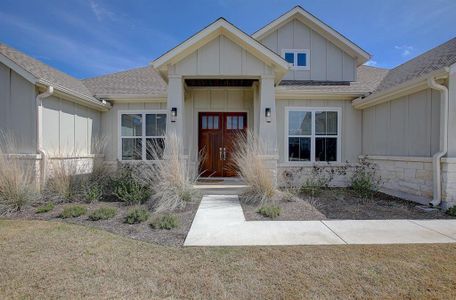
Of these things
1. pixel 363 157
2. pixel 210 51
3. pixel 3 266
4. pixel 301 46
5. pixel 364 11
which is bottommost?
pixel 3 266

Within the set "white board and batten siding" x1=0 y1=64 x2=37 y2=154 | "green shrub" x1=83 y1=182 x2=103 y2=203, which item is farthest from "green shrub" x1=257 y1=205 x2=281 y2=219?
"white board and batten siding" x1=0 y1=64 x2=37 y2=154

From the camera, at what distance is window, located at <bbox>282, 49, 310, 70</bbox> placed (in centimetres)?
1082

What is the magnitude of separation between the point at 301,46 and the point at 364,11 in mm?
2434

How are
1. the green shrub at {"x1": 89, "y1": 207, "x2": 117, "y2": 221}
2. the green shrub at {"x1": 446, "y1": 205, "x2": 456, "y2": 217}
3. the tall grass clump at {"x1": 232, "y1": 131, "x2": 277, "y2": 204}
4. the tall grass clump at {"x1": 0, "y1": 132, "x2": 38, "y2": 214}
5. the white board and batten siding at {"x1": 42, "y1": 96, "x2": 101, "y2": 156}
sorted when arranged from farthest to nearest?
1. the white board and batten siding at {"x1": 42, "y1": 96, "x2": 101, "y2": 156}
2. the tall grass clump at {"x1": 232, "y1": 131, "x2": 277, "y2": 204}
3. the tall grass clump at {"x1": 0, "y1": 132, "x2": 38, "y2": 214}
4. the green shrub at {"x1": 446, "y1": 205, "x2": 456, "y2": 217}
5. the green shrub at {"x1": 89, "y1": 207, "x2": 117, "y2": 221}

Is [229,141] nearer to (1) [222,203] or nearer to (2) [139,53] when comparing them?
(1) [222,203]

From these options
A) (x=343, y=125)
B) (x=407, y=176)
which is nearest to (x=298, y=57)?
(x=343, y=125)

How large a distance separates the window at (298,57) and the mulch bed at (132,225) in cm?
740

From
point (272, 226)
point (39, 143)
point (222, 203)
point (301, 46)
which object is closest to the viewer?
point (272, 226)

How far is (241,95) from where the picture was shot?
32.9 ft

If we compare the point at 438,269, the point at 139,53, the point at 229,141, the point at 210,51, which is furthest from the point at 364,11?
the point at 139,53

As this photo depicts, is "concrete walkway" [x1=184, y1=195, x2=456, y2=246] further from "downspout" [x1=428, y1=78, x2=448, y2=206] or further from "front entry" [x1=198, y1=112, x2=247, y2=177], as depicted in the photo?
"front entry" [x1=198, y1=112, x2=247, y2=177]

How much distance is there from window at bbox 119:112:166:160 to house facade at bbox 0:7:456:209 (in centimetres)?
4

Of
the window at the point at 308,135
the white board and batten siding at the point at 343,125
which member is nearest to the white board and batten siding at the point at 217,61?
the white board and batten siding at the point at 343,125

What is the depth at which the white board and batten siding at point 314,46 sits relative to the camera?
10.8 metres
